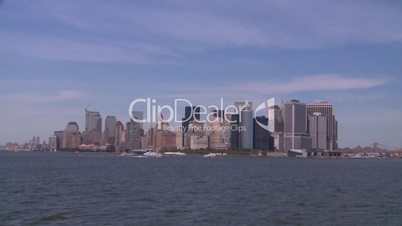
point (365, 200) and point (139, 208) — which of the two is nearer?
point (139, 208)

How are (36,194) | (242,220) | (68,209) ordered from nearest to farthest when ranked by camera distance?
1. (242,220)
2. (68,209)
3. (36,194)

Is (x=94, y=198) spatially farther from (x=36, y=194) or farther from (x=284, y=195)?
(x=284, y=195)

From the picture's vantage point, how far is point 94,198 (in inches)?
1619

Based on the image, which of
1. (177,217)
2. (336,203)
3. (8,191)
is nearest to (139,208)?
(177,217)

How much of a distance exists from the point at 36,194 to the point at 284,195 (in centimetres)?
1948

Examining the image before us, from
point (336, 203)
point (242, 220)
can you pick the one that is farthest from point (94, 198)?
point (336, 203)

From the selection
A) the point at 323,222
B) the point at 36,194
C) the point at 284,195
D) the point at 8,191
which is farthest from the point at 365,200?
the point at 8,191

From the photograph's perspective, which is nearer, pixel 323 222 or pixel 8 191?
pixel 323 222

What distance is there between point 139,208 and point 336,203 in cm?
1423

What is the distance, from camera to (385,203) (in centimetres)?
4188

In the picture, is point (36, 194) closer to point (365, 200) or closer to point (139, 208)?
point (139, 208)

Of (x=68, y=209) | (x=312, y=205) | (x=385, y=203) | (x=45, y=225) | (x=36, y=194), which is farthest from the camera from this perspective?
(x=36, y=194)

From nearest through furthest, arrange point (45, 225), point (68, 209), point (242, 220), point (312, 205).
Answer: point (45, 225) → point (242, 220) → point (68, 209) → point (312, 205)

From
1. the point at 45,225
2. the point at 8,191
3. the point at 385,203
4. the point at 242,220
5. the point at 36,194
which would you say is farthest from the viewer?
the point at 8,191
